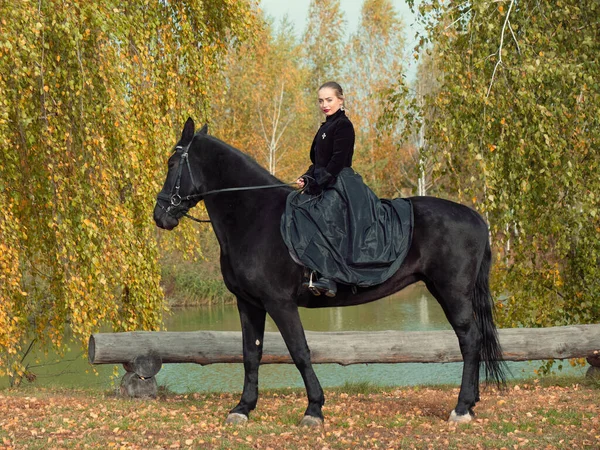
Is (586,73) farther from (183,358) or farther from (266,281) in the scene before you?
(183,358)

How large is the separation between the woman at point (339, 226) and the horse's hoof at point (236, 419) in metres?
1.24

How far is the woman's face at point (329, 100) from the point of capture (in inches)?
228

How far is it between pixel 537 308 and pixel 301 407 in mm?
3682

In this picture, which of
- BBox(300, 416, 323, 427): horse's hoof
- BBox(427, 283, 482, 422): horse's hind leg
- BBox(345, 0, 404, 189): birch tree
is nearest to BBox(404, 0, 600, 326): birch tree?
BBox(427, 283, 482, 422): horse's hind leg

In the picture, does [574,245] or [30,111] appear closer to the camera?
[30,111]

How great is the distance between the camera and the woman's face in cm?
579

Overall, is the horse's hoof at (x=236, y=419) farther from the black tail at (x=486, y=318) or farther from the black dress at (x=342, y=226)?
the black tail at (x=486, y=318)

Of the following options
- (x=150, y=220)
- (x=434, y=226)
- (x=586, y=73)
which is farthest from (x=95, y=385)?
(x=586, y=73)

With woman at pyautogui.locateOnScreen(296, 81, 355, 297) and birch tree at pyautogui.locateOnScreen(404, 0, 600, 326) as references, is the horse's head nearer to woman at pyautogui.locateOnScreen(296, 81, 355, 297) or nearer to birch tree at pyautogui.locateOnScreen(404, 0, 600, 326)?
woman at pyautogui.locateOnScreen(296, 81, 355, 297)

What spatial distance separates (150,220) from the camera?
28.2ft

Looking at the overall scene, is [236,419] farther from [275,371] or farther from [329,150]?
[275,371]

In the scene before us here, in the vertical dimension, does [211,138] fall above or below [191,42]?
below

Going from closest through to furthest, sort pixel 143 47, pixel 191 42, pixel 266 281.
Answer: pixel 266 281 → pixel 143 47 → pixel 191 42

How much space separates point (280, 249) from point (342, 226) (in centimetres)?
52
